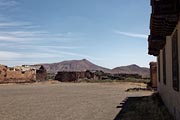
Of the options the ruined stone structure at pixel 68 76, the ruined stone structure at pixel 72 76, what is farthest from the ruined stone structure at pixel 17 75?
the ruined stone structure at pixel 72 76

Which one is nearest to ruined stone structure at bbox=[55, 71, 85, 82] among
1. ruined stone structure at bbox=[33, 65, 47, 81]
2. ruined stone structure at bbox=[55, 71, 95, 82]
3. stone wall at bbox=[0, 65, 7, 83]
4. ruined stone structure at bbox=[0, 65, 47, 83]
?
ruined stone structure at bbox=[55, 71, 95, 82]

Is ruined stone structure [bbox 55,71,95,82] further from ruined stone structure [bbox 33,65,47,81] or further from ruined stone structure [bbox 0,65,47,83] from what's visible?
ruined stone structure [bbox 0,65,47,83]

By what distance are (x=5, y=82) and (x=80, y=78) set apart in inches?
904

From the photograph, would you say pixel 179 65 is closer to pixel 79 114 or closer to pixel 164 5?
pixel 164 5

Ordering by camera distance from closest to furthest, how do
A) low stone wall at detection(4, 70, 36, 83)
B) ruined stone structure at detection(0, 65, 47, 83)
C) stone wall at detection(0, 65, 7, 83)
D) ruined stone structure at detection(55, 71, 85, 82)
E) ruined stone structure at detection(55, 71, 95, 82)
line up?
stone wall at detection(0, 65, 7, 83)
ruined stone structure at detection(0, 65, 47, 83)
low stone wall at detection(4, 70, 36, 83)
ruined stone structure at detection(55, 71, 85, 82)
ruined stone structure at detection(55, 71, 95, 82)

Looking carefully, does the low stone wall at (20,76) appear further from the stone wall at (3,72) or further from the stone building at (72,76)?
the stone building at (72,76)

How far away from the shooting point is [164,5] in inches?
357

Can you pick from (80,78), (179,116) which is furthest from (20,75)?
(179,116)

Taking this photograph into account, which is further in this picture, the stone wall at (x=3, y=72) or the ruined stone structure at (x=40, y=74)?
the ruined stone structure at (x=40, y=74)

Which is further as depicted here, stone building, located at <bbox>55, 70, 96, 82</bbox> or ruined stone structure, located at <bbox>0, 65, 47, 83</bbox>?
stone building, located at <bbox>55, 70, 96, 82</bbox>

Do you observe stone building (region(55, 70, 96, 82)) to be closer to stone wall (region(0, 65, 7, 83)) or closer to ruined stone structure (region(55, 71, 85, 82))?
ruined stone structure (region(55, 71, 85, 82))

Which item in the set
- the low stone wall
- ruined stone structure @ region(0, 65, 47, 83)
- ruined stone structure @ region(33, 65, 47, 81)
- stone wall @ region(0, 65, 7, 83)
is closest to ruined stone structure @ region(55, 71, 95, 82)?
ruined stone structure @ region(33, 65, 47, 81)

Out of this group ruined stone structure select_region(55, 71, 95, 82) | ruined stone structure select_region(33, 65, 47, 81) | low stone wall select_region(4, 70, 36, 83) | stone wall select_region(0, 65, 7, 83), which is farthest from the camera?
ruined stone structure select_region(55, 71, 95, 82)

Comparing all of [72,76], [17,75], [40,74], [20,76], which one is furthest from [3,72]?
[72,76]
